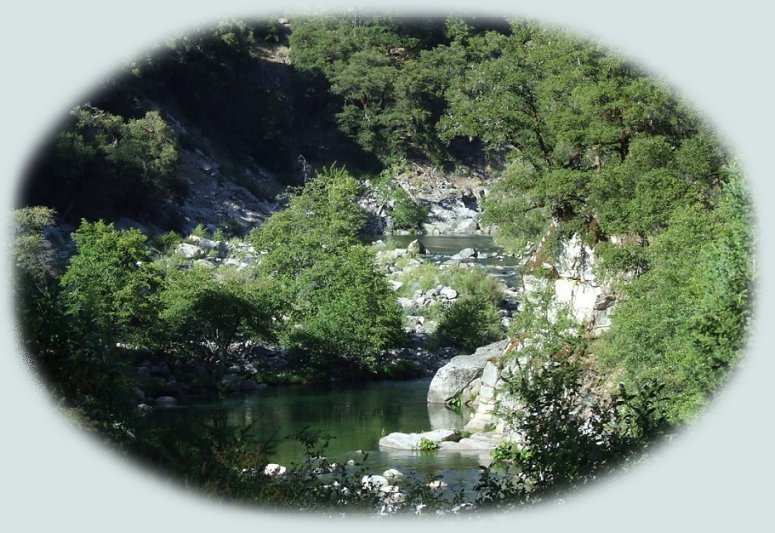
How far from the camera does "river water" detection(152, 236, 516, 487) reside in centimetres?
2512

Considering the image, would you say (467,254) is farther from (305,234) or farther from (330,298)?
(330,298)

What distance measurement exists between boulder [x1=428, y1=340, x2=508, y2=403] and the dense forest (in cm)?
287

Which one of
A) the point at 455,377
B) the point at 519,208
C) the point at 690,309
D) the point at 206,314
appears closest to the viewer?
the point at 690,309

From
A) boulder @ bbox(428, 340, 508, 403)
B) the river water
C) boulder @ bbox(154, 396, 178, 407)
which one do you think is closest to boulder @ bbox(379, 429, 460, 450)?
the river water

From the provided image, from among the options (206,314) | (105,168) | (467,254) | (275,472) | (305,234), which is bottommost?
(275,472)

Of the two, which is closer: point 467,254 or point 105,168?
point 105,168

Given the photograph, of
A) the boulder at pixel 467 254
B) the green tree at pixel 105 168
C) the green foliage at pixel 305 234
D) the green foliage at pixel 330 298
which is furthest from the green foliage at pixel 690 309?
the green tree at pixel 105 168

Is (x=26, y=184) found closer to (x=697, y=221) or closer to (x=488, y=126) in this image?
(x=488, y=126)

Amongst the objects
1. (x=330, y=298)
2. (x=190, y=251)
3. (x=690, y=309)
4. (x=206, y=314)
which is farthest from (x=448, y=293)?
(x=690, y=309)

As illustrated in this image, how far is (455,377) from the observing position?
110ft

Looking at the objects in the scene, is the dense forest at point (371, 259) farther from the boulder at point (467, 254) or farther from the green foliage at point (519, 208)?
the boulder at point (467, 254)

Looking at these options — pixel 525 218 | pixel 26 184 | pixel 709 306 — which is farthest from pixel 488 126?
pixel 26 184

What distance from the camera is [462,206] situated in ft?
266

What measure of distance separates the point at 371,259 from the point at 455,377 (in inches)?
412
